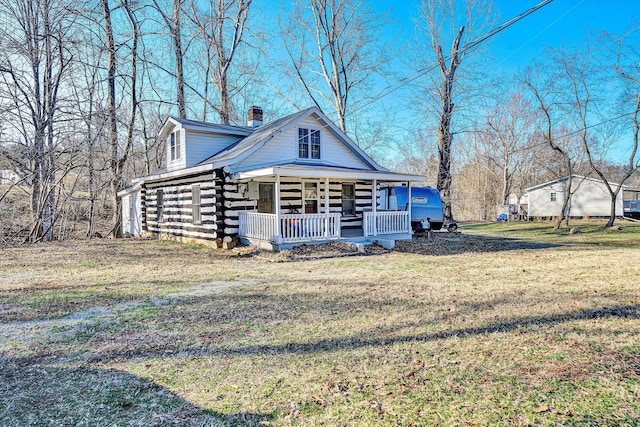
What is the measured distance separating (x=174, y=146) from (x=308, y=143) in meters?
5.80

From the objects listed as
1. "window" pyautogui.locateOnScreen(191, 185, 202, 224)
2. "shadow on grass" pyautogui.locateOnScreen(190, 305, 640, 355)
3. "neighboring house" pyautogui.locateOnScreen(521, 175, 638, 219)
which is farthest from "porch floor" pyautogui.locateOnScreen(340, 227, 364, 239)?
"neighboring house" pyautogui.locateOnScreen(521, 175, 638, 219)

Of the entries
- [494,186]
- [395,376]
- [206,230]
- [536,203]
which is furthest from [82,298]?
[494,186]

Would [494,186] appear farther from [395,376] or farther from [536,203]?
[395,376]

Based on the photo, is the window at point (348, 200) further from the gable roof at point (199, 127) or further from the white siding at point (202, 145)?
the white siding at point (202, 145)

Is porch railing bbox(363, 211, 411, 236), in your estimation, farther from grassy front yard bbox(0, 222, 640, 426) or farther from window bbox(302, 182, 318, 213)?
grassy front yard bbox(0, 222, 640, 426)

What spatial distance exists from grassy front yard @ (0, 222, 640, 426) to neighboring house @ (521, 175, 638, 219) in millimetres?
27834

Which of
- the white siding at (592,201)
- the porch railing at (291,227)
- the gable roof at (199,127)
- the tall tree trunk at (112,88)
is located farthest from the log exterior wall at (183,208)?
the white siding at (592,201)

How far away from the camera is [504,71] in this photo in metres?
24.7

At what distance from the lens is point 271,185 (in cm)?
1402

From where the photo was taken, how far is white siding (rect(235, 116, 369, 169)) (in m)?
13.3

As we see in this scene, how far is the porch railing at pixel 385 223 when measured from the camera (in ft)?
42.9

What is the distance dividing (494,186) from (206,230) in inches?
1369

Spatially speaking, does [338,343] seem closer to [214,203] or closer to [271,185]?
[214,203]

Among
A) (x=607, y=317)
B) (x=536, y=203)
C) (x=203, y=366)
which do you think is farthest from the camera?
(x=536, y=203)
